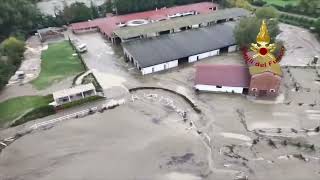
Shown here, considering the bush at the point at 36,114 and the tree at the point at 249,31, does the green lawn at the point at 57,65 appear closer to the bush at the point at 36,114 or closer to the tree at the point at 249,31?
the bush at the point at 36,114

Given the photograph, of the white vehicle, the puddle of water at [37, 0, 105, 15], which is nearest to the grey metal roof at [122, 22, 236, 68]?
the white vehicle

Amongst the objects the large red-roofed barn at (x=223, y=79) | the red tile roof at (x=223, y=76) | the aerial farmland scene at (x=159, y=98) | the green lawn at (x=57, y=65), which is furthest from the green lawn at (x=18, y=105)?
the red tile roof at (x=223, y=76)

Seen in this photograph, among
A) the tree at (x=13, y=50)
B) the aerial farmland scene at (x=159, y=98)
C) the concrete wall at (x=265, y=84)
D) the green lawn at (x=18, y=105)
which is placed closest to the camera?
the aerial farmland scene at (x=159, y=98)

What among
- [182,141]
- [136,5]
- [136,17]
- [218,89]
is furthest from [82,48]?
[182,141]

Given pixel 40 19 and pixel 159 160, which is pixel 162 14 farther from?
pixel 159 160

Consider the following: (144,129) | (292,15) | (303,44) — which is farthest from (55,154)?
(292,15)

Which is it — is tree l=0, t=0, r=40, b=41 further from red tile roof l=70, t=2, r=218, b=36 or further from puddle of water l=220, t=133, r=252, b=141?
puddle of water l=220, t=133, r=252, b=141
